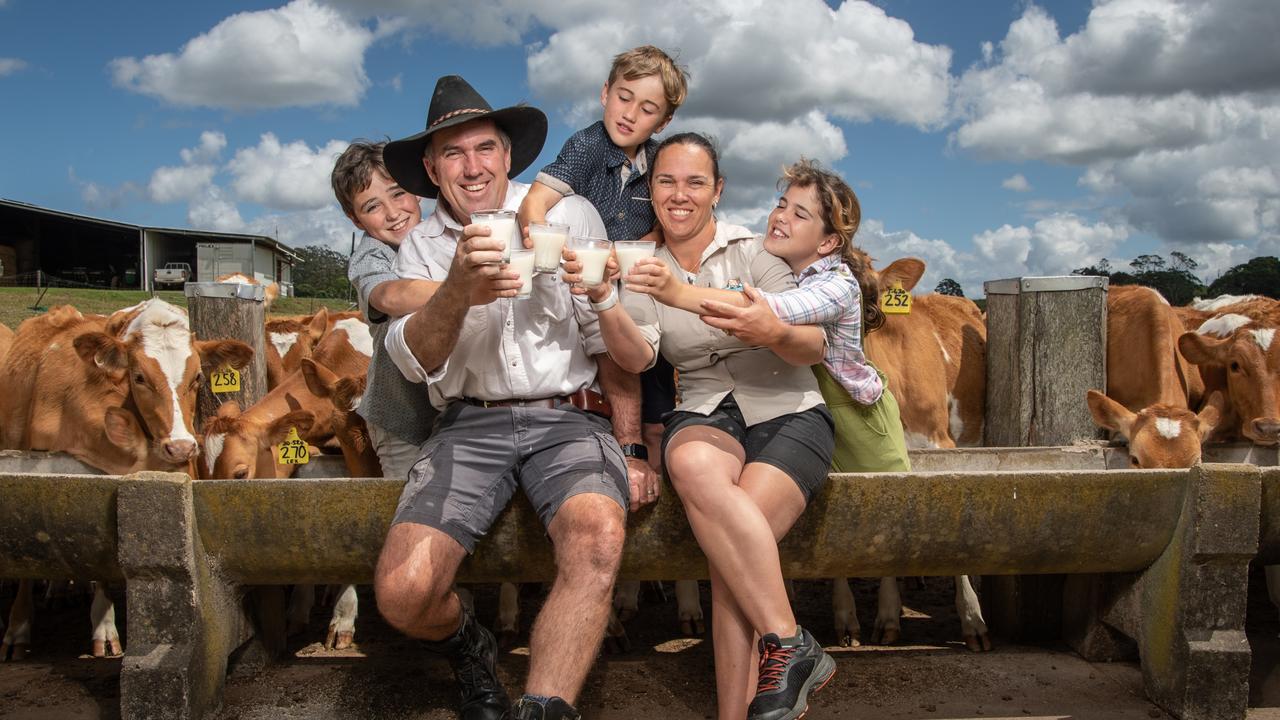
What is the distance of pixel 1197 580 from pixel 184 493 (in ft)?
12.7

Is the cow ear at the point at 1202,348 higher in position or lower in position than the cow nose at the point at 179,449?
higher

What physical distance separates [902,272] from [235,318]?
14.4ft

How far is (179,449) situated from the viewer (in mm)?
5594

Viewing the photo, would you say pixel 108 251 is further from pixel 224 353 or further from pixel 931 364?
pixel 931 364

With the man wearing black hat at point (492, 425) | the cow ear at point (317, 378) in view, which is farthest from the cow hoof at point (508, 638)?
the cow ear at point (317, 378)

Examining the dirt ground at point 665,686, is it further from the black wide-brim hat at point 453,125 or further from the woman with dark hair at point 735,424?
the black wide-brim hat at point 453,125

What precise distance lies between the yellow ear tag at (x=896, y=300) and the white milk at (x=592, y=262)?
380 centimetres

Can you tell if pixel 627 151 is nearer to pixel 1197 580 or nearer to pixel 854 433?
pixel 854 433

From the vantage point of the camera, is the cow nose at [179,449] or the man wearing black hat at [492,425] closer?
the man wearing black hat at [492,425]

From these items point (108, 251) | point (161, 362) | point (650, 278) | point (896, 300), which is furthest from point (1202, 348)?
point (108, 251)

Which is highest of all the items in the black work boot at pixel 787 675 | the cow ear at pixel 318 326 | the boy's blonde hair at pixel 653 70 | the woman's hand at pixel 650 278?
the boy's blonde hair at pixel 653 70

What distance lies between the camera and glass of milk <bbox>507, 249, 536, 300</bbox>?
317 centimetres

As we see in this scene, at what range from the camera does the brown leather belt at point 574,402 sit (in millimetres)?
3820

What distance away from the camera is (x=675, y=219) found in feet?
12.4
